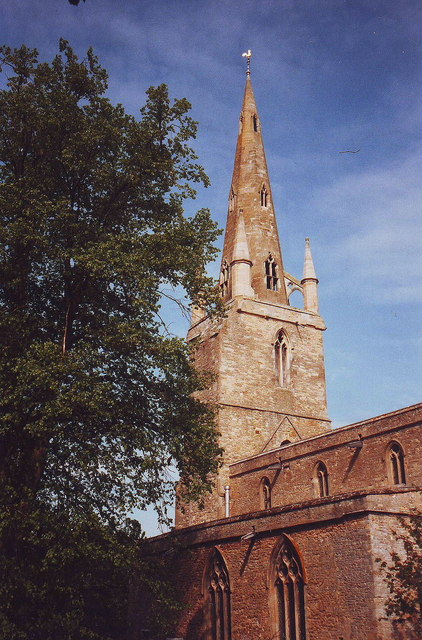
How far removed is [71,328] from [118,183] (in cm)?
382

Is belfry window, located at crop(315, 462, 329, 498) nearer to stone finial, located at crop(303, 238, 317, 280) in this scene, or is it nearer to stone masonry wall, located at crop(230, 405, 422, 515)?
stone masonry wall, located at crop(230, 405, 422, 515)

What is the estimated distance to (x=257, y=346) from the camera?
1328 inches

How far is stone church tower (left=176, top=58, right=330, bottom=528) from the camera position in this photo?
103 feet

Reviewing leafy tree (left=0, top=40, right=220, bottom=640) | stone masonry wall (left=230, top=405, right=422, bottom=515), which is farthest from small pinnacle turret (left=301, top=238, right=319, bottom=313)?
leafy tree (left=0, top=40, right=220, bottom=640)

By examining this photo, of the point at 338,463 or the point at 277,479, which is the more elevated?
the point at 277,479

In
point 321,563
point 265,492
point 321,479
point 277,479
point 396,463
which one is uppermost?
point 277,479

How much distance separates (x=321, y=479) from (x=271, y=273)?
566 inches

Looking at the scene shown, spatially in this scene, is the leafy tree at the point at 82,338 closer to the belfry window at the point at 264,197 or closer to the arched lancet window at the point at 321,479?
the arched lancet window at the point at 321,479

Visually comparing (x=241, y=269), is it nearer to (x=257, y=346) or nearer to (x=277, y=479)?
(x=257, y=346)

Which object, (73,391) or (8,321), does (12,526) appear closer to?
(73,391)

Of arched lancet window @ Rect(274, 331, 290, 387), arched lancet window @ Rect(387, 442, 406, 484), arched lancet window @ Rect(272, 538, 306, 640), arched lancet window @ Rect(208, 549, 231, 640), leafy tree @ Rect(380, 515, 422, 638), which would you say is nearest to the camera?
leafy tree @ Rect(380, 515, 422, 638)

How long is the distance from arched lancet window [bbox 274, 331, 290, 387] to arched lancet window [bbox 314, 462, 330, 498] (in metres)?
8.85

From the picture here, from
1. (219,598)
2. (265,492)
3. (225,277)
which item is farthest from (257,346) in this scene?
(219,598)

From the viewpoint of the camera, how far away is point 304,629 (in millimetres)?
15688
